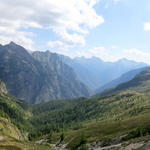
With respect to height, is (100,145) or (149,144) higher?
(149,144)

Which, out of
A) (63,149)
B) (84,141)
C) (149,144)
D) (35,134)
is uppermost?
(149,144)

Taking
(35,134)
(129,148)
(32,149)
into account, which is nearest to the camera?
(129,148)

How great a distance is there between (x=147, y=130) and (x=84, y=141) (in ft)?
109

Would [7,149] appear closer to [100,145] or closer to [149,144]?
[100,145]

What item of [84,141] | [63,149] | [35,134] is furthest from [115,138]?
[35,134]

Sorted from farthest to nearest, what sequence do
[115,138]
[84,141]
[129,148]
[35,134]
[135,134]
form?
[35,134] → [84,141] → [115,138] → [135,134] → [129,148]

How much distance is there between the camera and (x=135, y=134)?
A: 63.2m

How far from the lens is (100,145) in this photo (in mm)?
71625

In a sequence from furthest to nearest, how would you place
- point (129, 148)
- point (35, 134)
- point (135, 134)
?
1. point (35, 134)
2. point (135, 134)
3. point (129, 148)

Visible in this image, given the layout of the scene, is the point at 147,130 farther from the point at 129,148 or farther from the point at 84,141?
the point at 84,141

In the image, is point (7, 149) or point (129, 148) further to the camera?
point (7, 149)

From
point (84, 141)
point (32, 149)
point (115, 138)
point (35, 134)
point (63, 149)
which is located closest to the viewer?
point (115, 138)

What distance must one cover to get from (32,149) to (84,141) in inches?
1048


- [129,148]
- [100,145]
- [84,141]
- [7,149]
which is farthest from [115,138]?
[7,149]
